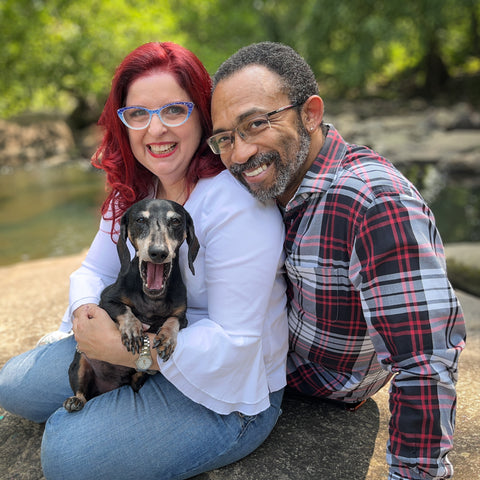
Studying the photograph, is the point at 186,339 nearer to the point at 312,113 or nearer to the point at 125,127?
the point at 312,113

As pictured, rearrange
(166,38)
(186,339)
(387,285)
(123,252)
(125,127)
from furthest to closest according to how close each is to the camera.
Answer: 1. (166,38)
2. (125,127)
3. (123,252)
4. (186,339)
5. (387,285)

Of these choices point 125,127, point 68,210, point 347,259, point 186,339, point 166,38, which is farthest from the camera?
point 166,38

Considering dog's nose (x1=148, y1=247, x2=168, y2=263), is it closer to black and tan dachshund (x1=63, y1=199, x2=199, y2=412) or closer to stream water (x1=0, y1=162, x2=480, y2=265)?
black and tan dachshund (x1=63, y1=199, x2=199, y2=412)

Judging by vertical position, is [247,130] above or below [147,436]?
above

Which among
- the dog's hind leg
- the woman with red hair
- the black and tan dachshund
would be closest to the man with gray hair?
the woman with red hair

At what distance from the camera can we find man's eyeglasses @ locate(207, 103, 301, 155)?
7.02 ft

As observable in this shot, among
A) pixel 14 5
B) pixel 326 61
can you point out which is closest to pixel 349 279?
pixel 14 5

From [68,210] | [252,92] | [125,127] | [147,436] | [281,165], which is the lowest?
[68,210]

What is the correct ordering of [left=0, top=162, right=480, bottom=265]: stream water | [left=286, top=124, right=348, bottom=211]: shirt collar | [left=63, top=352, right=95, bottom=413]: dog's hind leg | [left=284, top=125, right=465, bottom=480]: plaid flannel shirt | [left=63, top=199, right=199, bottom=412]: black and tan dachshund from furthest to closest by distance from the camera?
[left=0, top=162, right=480, bottom=265]: stream water, [left=63, top=352, right=95, bottom=413]: dog's hind leg, [left=63, top=199, right=199, bottom=412]: black and tan dachshund, [left=286, top=124, right=348, bottom=211]: shirt collar, [left=284, top=125, right=465, bottom=480]: plaid flannel shirt

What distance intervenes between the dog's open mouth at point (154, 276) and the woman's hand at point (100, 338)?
0.76 feet

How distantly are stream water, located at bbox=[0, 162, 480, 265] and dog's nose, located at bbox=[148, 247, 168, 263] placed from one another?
6.04 m

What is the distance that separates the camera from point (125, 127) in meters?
2.70

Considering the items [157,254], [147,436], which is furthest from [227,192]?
[147,436]

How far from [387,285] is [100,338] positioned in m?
1.26
